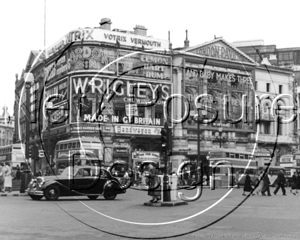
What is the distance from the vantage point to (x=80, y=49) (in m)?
53.1

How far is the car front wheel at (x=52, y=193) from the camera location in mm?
24000

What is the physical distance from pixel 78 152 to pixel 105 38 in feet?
84.7

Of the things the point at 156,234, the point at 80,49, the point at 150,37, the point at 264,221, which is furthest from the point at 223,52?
the point at 156,234

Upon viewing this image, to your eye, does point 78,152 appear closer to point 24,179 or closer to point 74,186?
point 24,179

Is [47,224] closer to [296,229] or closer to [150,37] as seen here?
[296,229]

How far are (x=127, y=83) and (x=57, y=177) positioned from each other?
30273 mm

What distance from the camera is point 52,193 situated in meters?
24.2

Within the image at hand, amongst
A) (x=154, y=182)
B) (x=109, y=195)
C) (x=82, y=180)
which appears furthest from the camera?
(x=109, y=195)

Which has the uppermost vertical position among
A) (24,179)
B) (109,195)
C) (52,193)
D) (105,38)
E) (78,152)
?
(105,38)

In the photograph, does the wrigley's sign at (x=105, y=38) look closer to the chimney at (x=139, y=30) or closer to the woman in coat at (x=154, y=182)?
the chimney at (x=139, y=30)

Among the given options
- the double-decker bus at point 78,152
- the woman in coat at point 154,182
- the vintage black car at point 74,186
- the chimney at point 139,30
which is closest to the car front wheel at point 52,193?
the vintage black car at point 74,186

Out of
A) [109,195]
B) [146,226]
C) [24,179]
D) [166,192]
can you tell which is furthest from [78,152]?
[146,226]

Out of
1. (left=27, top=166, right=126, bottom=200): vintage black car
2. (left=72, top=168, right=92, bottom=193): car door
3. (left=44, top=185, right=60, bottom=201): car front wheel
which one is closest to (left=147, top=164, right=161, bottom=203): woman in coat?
(left=27, top=166, right=126, bottom=200): vintage black car

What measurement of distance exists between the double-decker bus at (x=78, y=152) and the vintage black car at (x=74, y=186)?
1347mm
